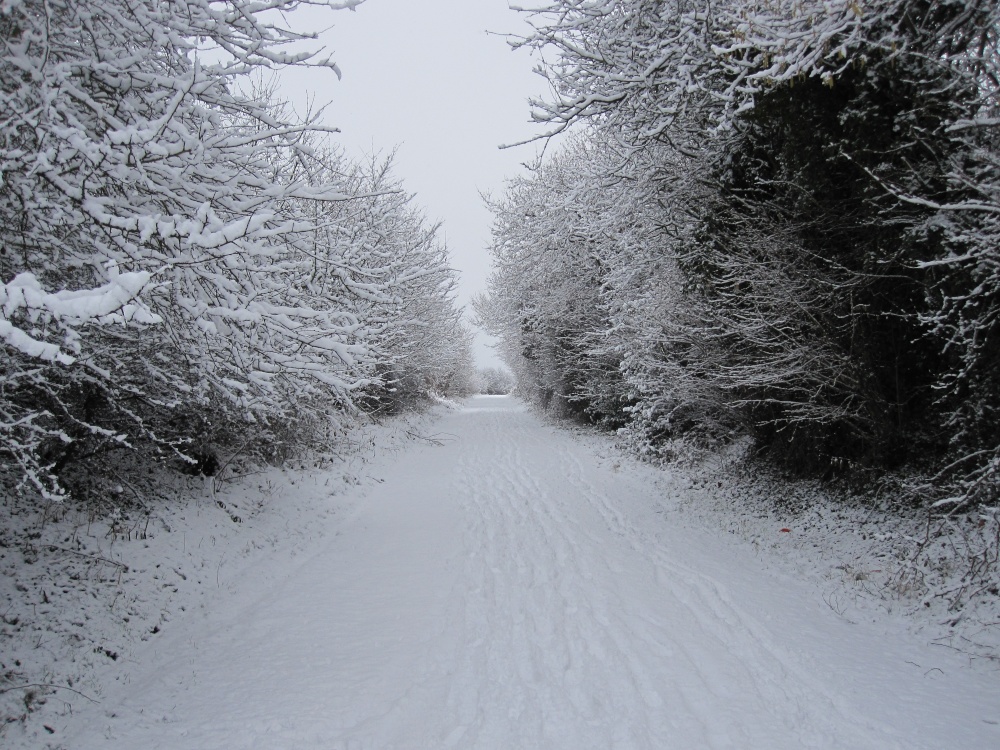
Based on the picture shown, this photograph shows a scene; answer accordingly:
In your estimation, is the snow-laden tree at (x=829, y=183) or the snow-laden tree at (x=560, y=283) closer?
the snow-laden tree at (x=829, y=183)

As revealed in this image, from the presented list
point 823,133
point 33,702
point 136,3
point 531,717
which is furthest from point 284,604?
point 823,133

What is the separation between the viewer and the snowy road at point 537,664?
3.41m

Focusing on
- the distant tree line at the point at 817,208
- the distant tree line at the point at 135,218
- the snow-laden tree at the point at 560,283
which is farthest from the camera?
the snow-laden tree at the point at 560,283

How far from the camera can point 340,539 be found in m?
7.79

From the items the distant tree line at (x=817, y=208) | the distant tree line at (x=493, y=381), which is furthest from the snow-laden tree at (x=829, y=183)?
the distant tree line at (x=493, y=381)

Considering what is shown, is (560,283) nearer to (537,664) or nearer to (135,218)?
(537,664)

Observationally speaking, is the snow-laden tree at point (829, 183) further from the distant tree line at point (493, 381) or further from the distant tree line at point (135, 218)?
the distant tree line at point (493, 381)

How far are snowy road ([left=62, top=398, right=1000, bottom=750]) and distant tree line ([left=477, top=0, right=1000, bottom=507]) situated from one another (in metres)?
1.60

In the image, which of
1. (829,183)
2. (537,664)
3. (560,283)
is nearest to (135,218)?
(537,664)

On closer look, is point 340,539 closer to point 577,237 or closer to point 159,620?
point 159,620

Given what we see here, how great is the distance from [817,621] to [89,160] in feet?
20.6

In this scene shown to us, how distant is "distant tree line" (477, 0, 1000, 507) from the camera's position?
16.0 feet

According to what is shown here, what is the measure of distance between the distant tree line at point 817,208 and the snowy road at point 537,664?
1.60m

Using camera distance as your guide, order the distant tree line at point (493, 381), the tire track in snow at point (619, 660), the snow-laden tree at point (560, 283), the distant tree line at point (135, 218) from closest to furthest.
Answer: the distant tree line at point (135, 218) < the tire track in snow at point (619, 660) < the snow-laden tree at point (560, 283) < the distant tree line at point (493, 381)
